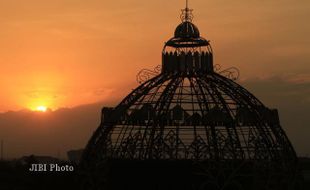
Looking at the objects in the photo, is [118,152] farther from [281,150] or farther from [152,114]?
[281,150]

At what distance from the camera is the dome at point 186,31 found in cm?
4825

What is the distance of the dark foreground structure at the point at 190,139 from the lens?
43.0 meters

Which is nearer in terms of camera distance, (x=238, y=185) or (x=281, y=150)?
(x=238, y=185)

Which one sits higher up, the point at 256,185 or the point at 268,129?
the point at 268,129

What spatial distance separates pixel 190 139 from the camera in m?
46.4

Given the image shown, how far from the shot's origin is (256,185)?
43906mm

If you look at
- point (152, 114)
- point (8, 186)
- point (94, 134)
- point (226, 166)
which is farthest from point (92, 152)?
point (8, 186)

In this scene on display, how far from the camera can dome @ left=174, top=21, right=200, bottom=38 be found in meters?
48.2

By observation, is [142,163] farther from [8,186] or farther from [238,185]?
[8,186]

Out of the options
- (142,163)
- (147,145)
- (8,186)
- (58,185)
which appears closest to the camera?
(142,163)

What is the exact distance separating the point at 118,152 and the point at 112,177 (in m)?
3.97

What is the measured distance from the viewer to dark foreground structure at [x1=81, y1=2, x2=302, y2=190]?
43031mm

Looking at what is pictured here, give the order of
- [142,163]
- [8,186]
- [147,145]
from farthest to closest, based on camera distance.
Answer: [8,186] < [147,145] < [142,163]

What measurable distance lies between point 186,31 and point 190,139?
241 inches
